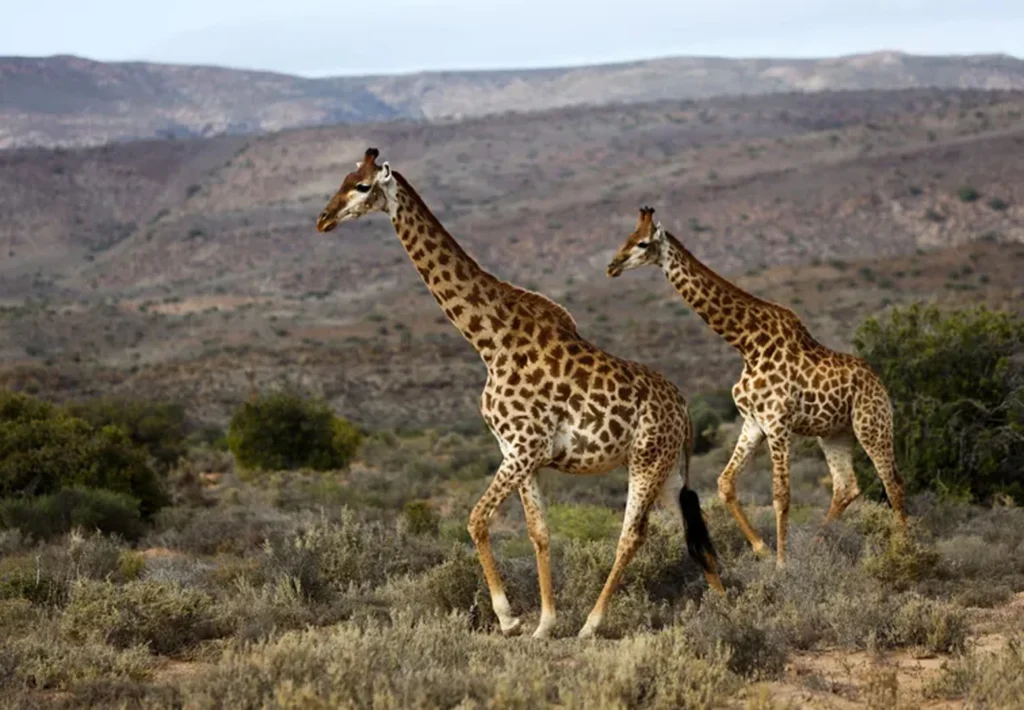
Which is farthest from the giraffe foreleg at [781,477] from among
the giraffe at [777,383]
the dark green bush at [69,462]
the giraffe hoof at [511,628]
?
the dark green bush at [69,462]

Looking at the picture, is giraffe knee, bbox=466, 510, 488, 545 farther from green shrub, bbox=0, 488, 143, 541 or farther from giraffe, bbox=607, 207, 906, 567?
green shrub, bbox=0, 488, 143, 541

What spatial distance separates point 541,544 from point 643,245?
2.61 metres

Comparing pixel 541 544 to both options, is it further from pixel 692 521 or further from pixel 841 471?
pixel 841 471

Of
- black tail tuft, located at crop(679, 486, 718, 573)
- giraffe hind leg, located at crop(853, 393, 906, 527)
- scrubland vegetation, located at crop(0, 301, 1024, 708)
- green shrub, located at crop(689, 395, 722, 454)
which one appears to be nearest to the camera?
scrubland vegetation, located at crop(0, 301, 1024, 708)

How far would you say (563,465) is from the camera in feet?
28.9

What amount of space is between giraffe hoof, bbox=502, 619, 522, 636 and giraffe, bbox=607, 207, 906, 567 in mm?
2837

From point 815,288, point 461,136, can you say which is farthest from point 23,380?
point 461,136

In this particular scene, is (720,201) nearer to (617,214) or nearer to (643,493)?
(617,214)

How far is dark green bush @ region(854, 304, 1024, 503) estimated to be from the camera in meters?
15.6

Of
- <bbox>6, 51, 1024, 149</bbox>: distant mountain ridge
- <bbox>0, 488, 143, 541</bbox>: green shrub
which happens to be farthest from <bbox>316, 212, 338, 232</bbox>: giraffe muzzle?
<bbox>6, 51, 1024, 149</bbox>: distant mountain ridge

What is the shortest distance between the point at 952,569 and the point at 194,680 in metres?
6.05

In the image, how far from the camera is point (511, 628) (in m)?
8.53

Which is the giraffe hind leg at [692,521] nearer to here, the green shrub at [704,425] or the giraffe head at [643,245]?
the giraffe head at [643,245]

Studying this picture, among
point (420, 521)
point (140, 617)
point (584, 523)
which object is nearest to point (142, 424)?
point (420, 521)
